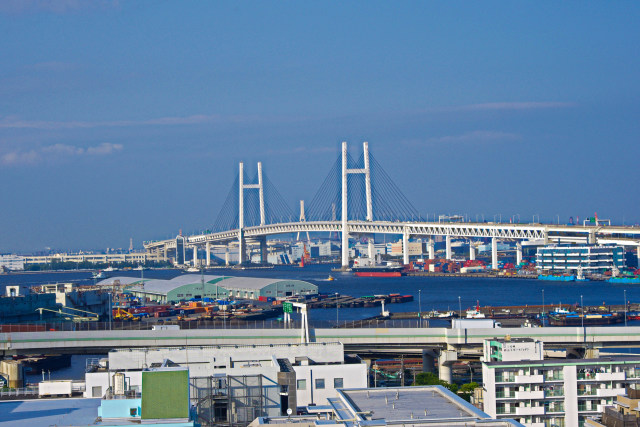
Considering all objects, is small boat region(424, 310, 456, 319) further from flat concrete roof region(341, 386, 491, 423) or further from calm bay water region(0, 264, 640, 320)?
flat concrete roof region(341, 386, 491, 423)

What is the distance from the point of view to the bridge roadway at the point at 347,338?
35.9ft

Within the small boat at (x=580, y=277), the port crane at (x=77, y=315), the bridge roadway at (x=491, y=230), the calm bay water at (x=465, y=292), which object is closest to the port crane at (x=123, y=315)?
the port crane at (x=77, y=315)

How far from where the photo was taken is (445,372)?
10672mm

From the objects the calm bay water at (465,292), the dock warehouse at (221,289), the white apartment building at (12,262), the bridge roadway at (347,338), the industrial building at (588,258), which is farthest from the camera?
the white apartment building at (12,262)

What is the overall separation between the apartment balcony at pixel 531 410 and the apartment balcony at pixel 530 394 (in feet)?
0.26

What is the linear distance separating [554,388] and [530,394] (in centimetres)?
22

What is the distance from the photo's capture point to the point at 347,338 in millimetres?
11078

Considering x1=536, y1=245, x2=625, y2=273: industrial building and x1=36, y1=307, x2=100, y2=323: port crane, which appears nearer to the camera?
x1=36, y1=307, x2=100, y2=323: port crane

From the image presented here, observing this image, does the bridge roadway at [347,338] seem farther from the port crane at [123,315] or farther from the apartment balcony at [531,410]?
the port crane at [123,315]

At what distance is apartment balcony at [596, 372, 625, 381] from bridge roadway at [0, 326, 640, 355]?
3120mm

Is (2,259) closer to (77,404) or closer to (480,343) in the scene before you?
(480,343)

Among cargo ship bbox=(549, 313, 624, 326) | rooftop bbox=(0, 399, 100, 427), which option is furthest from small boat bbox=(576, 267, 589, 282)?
rooftop bbox=(0, 399, 100, 427)

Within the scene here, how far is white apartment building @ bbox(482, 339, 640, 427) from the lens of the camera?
7543mm

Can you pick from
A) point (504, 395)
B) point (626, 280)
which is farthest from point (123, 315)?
point (626, 280)
